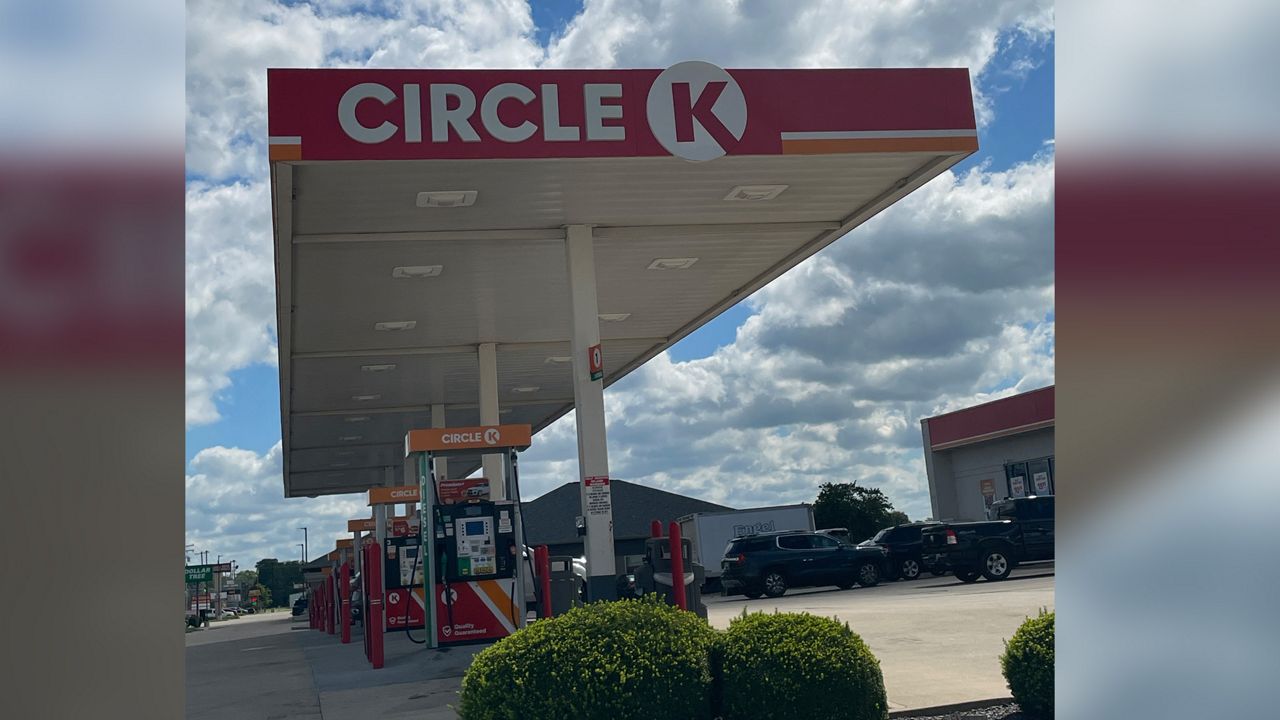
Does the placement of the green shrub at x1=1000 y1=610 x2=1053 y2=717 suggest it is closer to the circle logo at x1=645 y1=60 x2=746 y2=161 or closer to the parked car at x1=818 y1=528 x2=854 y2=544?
the circle logo at x1=645 y1=60 x2=746 y2=161

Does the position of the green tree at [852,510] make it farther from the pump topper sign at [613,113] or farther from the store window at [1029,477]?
the pump topper sign at [613,113]

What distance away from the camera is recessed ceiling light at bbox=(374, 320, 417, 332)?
19.8 m

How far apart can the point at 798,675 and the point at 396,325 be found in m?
14.5

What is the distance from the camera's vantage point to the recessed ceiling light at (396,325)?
779 inches

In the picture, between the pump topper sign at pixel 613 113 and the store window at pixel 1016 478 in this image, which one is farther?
the store window at pixel 1016 478

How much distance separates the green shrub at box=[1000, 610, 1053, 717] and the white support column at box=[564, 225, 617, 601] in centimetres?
724

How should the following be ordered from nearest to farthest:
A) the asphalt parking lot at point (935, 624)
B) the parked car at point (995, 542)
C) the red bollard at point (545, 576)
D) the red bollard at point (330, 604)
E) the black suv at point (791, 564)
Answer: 1. the asphalt parking lot at point (935, 624)
2. the red bollard at point (545, 576)
3. the parked car at point (995, 542)
4. the black suv at point (791, 564)
5. the red bollard at point (330, 604)

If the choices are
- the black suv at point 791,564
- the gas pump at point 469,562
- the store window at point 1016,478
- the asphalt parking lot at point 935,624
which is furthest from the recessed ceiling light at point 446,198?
the store window at point 1016,478

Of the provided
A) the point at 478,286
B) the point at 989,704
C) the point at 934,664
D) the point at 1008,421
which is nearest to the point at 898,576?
the point at 1008,421

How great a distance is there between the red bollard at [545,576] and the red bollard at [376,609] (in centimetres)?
222

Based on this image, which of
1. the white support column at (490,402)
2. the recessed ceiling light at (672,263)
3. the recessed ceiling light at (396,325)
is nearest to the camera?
the recessed ceiling light at (672,263)

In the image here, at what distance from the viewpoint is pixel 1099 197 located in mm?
2447

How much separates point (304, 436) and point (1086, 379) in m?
33.1

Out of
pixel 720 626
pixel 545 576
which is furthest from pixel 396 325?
pixel 720 626
